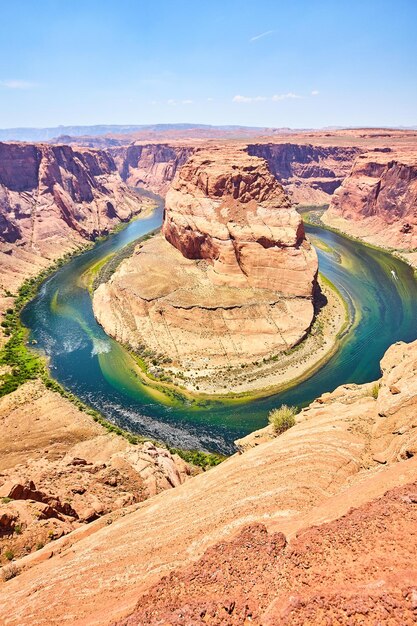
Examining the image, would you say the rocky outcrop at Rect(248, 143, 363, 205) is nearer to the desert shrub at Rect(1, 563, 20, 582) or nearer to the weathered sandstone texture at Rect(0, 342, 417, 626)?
the weathered sandstone texture at Rect(0, 342, 417, 626)

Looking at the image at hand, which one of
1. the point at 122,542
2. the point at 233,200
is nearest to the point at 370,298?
the point at 233,200

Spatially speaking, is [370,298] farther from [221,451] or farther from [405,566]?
[405,566]

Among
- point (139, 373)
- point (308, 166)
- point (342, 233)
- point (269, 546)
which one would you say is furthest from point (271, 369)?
point (308, 166)

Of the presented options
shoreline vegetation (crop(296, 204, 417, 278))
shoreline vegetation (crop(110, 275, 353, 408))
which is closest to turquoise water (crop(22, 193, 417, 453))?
shoreline vegetation (crop(110, 275, 353, 408))

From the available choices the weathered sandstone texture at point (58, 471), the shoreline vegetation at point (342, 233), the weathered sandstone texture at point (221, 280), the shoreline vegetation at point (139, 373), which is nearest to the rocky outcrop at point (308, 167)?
the shoreline vegetation at point (342, 233)

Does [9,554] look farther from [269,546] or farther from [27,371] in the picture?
[27,371]

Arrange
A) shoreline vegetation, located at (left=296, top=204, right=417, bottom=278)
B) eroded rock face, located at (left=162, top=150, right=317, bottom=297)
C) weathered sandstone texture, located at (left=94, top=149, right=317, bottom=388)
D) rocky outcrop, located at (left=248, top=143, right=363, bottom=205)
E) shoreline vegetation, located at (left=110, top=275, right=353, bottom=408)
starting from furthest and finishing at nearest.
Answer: rocky outcrop, located at (left=248, top=143, right=363, bottom=205), shoreline vegetation, located at (left=296, top=204, right=417, bottom=278), eroded rock face, located at (left=162, top=150, right=317, bottom=297), weathered sandstone texture, located at (left=94, top=149, right=317, bottom=388), shoreline vegetation, located at (left=110, top=275, right=353, bottom=408)
